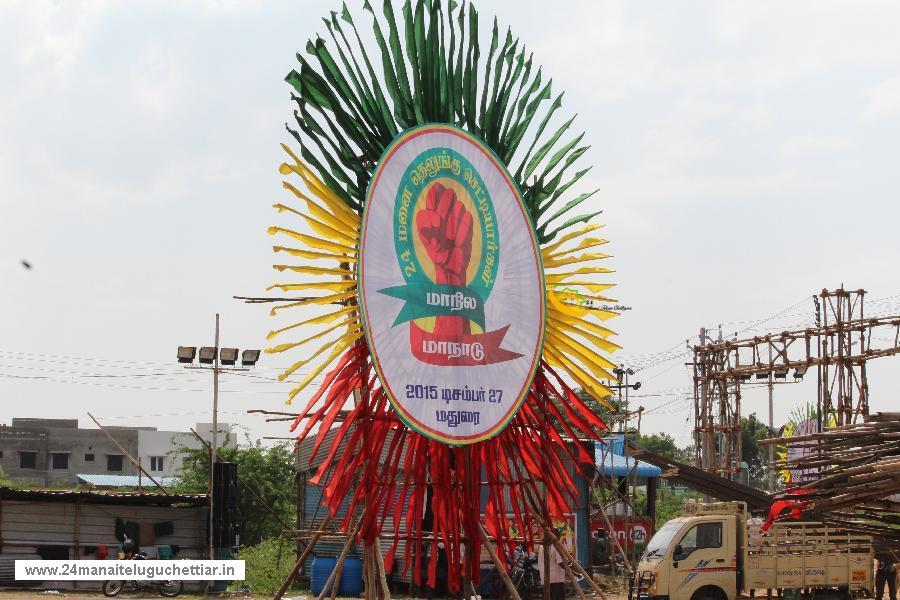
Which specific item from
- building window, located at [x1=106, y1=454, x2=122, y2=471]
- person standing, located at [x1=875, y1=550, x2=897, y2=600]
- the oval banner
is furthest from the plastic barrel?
building window, located at [x1=106, y1=454, x2=122, y2=471]

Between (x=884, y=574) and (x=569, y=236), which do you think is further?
(x=884, y=574)

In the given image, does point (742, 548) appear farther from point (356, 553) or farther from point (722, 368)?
point (722, 368)

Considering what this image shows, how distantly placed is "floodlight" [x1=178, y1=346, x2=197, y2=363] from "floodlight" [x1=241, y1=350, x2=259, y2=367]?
136 cm

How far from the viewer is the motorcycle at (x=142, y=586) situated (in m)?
28.5

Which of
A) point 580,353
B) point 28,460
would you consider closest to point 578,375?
point 580,353

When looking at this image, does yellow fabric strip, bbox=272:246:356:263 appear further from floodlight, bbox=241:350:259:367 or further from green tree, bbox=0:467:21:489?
green tree, bbox=0:467:21:489

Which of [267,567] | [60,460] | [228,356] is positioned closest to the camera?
[228,356]

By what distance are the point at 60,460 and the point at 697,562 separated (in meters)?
59.5

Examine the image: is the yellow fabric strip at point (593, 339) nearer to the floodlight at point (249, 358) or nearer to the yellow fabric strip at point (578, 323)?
the yellow fabric strip at point (578, 323)

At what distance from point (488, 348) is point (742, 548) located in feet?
35.2

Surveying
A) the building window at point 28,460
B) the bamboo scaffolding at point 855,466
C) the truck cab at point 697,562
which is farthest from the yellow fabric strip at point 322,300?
the building window at point 28,460

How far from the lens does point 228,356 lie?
32.0m

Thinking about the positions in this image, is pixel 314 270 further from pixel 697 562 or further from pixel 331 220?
pixel 697 562

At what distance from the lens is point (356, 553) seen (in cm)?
2842
